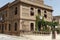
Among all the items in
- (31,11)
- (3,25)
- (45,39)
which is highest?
(31,11)

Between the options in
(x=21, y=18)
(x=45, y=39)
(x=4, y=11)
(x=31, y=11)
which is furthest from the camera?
(x=4, y=11)

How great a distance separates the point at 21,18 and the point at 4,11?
8.63 meters

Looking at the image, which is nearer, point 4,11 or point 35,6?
point 35,6

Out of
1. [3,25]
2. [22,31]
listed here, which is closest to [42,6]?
[22,31]

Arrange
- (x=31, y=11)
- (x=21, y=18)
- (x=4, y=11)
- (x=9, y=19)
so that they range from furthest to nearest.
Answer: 1. (x=4, y=11)
2. (x=9, y=19)
3. (x=31, y=11)
4. (x=21, y=18)

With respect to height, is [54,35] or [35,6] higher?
[35,6]

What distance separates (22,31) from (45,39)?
4.30m

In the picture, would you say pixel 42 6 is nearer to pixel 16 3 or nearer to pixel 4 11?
pixel 16 3

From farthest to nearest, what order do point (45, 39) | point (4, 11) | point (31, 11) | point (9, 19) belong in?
point (4, 11) < point (9, 19) < point (31, 11) < point (45, 39)

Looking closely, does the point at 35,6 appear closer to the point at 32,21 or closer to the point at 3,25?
the point at 32,21

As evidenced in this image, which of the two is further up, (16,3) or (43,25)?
(16,3)

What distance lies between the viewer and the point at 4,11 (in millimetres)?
33188

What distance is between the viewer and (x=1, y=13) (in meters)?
35.1

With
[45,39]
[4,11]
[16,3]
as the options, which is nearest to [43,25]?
[45,39]
